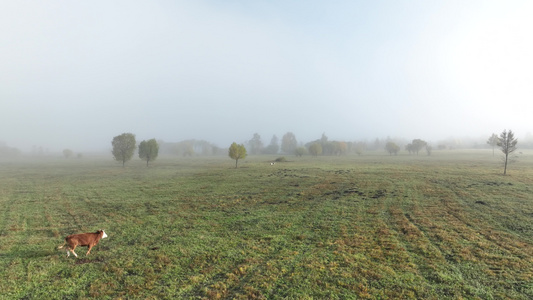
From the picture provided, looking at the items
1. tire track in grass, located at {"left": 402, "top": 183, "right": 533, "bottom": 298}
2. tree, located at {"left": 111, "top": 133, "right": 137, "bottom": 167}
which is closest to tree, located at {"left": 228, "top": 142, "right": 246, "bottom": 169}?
tree, located at {"left": 111, "top": 133, "right": 137, "bottom": 167}

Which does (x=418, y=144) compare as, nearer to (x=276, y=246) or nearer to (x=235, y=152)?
(x=235, y=152)

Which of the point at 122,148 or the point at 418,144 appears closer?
the point at 122,148

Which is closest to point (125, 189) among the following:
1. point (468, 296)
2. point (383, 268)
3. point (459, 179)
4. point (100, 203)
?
point (100, 203)

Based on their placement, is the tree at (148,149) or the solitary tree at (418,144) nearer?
the tree at (148,149)

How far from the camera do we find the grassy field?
1163cm

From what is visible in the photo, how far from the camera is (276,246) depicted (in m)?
16.7

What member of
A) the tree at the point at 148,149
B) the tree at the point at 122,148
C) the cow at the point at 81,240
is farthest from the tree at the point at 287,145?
the cow at the point at 81,240

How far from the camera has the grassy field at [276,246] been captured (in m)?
11.6

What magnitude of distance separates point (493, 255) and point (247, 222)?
58.5 ft

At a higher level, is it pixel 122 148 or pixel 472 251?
pixel 122 148

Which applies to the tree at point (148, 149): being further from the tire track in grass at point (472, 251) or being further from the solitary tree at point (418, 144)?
the solitary tree at point (418, 144)

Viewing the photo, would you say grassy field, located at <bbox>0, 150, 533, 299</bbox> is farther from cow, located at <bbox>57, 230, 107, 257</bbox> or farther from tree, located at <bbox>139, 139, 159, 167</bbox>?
tree, located at <bbox>139, 139, 159, 167</bbox>

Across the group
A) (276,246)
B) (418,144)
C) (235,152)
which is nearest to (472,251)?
(276,246)

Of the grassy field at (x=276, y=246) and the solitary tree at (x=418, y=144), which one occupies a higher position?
the solitary tree at (x=418, y=144)
